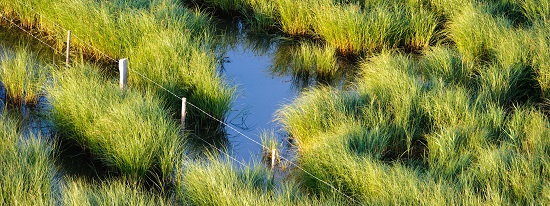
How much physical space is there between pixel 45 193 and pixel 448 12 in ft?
19.7

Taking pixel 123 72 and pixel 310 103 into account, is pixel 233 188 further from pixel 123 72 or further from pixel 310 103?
pixel 123 72

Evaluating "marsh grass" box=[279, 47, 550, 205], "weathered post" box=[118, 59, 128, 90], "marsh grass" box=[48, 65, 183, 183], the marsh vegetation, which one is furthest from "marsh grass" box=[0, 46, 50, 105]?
"marsh grass" box=[279, 47, 550, 205]

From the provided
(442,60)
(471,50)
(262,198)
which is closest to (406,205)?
(262,198)

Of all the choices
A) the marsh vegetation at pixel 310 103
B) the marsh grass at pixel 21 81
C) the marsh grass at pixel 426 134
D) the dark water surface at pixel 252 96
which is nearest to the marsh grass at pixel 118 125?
the marsh vegetation at pixel 310 103

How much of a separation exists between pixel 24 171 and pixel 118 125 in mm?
1009

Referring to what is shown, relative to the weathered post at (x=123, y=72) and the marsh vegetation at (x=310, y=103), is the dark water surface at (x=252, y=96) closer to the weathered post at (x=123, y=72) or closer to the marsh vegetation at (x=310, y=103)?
the marsh vegetation at (x=310, y=103)

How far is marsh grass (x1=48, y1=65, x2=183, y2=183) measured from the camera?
22.9 feet

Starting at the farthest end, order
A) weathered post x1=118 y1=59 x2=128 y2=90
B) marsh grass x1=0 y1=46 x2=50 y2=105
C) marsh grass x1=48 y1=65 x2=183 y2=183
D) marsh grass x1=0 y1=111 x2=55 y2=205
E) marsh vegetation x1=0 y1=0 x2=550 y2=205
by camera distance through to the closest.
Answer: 1. marsh grass x1=0 y1=46 x2=50 y2=105
2. weathered post x1=118 y1=59 x2=128 y2=90
3. marsh grass x1=48 y1=65 x2=183 y2=183
4. marsh vegetation x1=0 y1=0 x2=550 y2=205
5. marsh grass x1=0 y1=111 x2=55 y2=205

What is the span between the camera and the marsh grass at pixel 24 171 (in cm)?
604

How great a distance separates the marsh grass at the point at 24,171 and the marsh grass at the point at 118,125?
441mm

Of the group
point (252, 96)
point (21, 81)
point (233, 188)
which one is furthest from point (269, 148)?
point (21, 81)

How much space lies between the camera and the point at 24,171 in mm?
6344

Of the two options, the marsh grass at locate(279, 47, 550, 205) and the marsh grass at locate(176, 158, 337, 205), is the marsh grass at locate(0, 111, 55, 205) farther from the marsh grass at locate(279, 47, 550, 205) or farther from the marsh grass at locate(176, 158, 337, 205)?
the marsh grass at locate(279, 47, 550, 205)

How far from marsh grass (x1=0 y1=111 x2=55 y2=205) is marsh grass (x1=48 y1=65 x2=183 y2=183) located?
441mm
